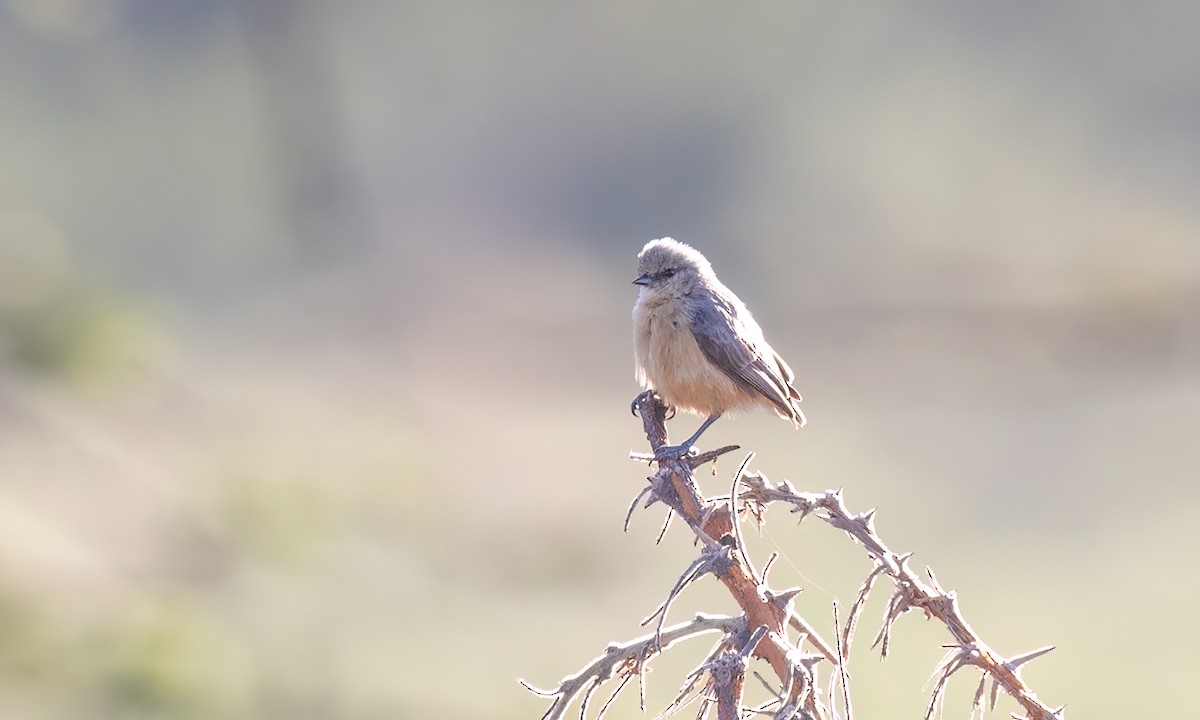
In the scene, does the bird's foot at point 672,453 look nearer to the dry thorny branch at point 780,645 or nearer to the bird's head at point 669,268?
the dry thorny branch at point 780,645

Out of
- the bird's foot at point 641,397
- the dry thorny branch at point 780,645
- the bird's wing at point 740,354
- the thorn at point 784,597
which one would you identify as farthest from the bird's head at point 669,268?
the thorn at point 784,597

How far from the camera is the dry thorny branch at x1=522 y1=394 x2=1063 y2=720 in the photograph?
1732 mm

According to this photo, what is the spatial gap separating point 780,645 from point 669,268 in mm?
2788

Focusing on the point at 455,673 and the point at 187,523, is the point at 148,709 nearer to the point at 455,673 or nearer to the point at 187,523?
the point at 187,523

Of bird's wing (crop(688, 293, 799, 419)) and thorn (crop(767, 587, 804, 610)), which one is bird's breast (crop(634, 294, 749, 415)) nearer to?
bird's wing (crop(688, 293, 799, 419))

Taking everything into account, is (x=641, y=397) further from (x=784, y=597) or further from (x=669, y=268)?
(x=784, y=597)

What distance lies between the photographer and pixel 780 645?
1756 mm

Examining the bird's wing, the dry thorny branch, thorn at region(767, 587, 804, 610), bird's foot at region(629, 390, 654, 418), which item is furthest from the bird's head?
thorn at region(767, 587, 804, 610)

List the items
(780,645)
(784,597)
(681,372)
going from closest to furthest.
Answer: (780,645) < (784,597) < (681,372)

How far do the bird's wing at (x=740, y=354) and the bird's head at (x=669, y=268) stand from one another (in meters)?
0.15

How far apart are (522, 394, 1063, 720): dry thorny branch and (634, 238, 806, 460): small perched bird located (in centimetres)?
182

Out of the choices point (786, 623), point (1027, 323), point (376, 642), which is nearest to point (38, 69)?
point (376, 642)

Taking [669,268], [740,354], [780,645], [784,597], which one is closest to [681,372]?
[740,354]

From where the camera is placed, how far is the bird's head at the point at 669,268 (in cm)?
435
